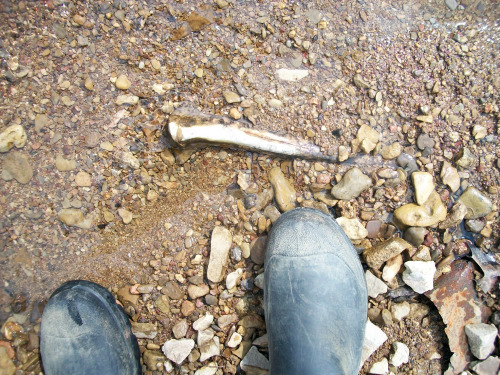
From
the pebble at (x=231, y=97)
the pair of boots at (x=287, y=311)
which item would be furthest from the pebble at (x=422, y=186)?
the pebble at (x=231, y=97)


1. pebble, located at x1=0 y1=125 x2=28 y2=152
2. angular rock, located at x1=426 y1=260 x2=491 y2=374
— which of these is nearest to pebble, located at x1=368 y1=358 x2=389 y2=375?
angular rock, located at x1=426 y1=260 x2=491 y2=374

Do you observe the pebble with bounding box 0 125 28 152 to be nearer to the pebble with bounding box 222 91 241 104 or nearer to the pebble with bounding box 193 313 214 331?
the pebble with bounding box 222 91 241 104

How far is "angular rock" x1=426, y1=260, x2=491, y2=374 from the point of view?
5.10 ft

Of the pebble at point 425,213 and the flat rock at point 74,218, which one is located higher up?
the pebble at point 425,213

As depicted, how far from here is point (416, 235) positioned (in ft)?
5.11

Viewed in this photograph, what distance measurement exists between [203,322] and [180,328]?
107 mm

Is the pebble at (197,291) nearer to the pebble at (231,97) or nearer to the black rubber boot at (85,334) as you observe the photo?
the black rubber boot at (85,334)

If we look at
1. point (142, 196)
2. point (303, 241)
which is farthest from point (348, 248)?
point (142, 196)

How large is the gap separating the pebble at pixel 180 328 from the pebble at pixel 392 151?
1.18 m

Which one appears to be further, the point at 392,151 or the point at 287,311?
the point at 392,151

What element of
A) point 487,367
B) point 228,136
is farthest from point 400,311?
point 228,136

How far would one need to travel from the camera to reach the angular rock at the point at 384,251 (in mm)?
1551

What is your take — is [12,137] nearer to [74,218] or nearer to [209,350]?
[74,218]

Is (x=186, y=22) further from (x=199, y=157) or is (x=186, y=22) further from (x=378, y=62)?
(x=378, y=62)
